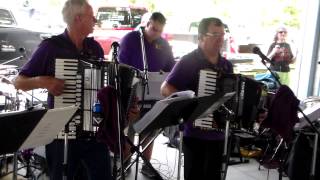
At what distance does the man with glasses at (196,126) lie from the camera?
256 cm

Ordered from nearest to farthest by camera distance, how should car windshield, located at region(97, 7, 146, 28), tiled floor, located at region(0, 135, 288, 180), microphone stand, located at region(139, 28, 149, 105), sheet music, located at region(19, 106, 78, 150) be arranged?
sheet music, located at region(19, 106, 78, 150) < microphone stand, located at region(139, 28, 149, 105) < tiled floor, located at region(0, 135, 288, 180) < car windshield, located at region(97, 7, 146, 28)

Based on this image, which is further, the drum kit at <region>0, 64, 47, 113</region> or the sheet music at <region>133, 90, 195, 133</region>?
the drum kit at <region>0, 64, 47, 113</region>

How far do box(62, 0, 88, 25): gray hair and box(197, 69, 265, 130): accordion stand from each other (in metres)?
0.83

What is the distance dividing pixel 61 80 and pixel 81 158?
497 mm

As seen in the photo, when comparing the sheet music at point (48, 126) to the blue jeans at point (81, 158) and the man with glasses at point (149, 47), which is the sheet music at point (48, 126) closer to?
the blue jeans at point (81, 158)

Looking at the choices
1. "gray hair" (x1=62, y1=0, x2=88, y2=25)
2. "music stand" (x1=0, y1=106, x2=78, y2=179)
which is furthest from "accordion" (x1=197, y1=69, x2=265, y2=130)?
"music stand" (x1=0, y1=106, x2=78, y2=179)

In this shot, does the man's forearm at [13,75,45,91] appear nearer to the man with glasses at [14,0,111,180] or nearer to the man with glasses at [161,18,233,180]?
the man with glasses at [14,0,111,180]

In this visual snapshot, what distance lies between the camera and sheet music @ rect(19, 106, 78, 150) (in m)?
1.77

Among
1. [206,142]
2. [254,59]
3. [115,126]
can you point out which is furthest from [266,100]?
[254,59]

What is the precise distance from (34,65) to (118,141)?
2.14ft

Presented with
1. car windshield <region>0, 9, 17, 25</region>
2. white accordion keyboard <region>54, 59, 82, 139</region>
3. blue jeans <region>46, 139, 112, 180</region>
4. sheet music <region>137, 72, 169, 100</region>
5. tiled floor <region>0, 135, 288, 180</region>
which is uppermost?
car windshield <region>0, 9, 17, 25</region>

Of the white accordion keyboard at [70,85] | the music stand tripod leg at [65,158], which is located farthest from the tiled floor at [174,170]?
the white accordion keyboard at [70,85]

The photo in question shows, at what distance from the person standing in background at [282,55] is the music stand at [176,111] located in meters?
3.49

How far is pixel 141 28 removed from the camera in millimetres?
3842
